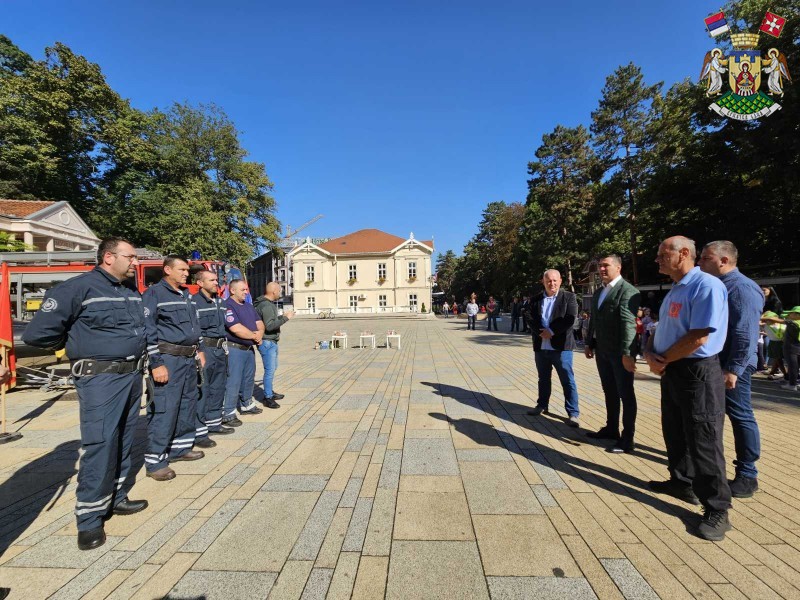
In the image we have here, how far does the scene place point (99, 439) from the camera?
2.80m

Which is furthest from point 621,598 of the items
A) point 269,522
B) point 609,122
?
point 609,122

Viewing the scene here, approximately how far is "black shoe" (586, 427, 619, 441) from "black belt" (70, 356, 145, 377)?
4.77 metres

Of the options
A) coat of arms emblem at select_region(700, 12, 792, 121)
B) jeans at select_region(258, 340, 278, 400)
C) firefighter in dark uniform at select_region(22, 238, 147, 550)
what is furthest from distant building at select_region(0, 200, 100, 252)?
coat of arms emblem at select_region(700, 12, 792, 121)

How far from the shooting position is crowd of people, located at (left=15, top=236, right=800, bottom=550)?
2.74 meters

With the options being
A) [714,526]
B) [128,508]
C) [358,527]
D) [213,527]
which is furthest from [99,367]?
[714,526]

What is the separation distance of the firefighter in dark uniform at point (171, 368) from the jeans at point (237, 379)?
3.31 ft

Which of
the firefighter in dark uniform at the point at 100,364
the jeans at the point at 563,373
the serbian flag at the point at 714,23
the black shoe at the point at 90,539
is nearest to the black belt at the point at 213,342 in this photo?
the firefighter in dark uniform at the point at 100,364

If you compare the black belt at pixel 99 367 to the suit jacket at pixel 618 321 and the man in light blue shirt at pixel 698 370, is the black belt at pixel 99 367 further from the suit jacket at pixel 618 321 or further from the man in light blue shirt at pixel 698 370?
the suit jacket at pixel 618 321

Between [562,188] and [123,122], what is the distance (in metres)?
38.2

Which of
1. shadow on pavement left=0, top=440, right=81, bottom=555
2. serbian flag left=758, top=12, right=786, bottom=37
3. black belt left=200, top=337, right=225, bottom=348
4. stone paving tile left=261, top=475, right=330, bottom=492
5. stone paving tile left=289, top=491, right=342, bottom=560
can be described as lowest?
shadow on pavement left=0, top=440, right=81, bottom=555

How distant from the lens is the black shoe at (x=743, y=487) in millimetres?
3158

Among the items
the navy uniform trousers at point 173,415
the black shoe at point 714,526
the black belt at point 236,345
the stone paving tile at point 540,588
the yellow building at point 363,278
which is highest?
the yellow building at point 363,278

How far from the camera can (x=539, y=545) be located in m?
2.56

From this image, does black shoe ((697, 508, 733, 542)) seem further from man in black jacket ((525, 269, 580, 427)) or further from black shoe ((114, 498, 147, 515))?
black shoe ((114, 498, 147, 515))
